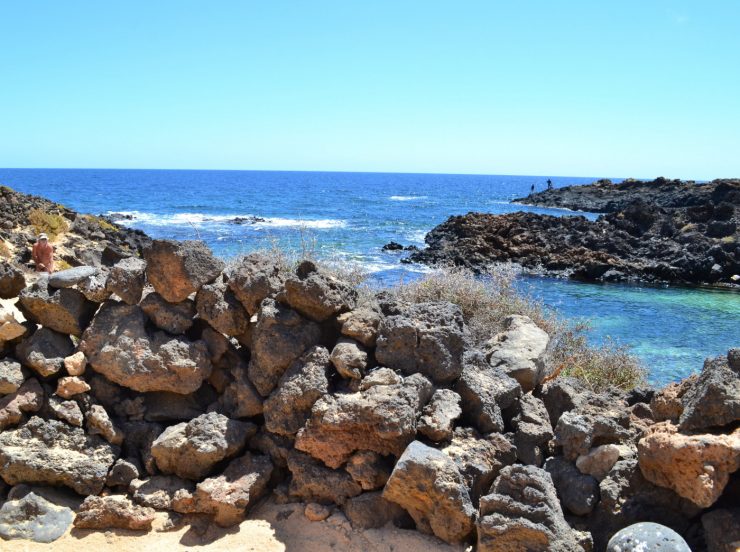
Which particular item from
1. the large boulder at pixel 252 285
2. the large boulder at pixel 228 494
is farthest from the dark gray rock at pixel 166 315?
the large boulder at pixel 228 494

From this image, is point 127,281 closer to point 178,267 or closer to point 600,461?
point 178,267

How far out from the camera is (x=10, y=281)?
5367 millimetres

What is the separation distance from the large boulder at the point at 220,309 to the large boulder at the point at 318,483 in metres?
1.27

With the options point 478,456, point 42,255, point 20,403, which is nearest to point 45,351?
point 20,403

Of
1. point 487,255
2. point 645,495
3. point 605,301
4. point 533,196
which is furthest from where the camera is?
point 533,196

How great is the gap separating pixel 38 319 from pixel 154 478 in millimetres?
1716

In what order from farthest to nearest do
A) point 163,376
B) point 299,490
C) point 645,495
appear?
point 163,376
point 299,490
point 645,495

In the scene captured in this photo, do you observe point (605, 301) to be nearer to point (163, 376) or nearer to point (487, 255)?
point (487, 255)

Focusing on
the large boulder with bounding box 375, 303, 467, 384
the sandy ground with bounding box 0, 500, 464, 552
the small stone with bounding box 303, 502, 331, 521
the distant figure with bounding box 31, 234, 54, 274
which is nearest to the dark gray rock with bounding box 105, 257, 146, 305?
the sandy ground with bounding box 0, 500, 464, 552

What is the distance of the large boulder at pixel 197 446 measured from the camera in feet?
15.5

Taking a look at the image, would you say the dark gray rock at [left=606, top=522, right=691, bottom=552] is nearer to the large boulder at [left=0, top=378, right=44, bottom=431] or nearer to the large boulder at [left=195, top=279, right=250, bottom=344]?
the large boulder at [left=195, top=279, right=250, bottom=344]

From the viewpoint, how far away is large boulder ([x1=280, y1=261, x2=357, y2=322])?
5.04 meters

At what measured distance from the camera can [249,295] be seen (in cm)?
530

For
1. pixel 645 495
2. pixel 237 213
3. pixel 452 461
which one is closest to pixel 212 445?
pixel 452 461
